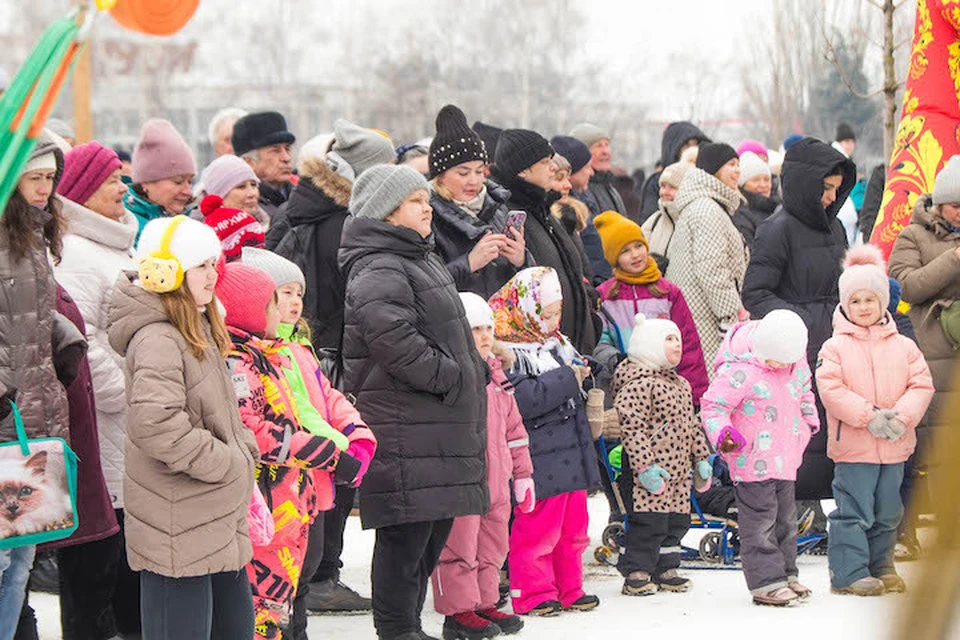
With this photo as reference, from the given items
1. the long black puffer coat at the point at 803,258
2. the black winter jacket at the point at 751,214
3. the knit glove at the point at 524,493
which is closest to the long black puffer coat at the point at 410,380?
the knit glove at the point at 524,493

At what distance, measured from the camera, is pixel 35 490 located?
4590 millimetres

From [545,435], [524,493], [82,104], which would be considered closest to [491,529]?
[524,493]

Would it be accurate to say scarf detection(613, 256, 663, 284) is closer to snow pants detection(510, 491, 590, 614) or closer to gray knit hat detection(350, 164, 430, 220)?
snow pants detection(510, 491, 590, 614)

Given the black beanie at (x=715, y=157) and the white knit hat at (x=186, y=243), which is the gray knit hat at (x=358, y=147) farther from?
the black beanie at (x=715, y=157)

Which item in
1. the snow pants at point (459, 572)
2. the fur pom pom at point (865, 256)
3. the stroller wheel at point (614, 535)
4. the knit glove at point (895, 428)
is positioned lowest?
the stroller wheel at point (614, 535)

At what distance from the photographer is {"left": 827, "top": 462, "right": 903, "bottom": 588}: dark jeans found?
7121mm

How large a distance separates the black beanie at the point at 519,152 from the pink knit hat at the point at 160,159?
5.23ft

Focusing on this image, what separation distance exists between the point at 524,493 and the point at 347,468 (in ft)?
4.62

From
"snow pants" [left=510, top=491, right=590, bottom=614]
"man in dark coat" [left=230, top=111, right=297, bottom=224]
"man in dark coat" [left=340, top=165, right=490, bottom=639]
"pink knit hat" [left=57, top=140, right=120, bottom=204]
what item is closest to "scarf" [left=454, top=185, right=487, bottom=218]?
"man in dark coat" [left=340, top=165, right=490, bottom=639]

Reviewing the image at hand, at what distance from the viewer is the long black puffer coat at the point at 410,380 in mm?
5676

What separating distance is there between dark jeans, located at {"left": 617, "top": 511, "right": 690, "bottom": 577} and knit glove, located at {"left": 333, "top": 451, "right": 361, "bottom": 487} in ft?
7.19

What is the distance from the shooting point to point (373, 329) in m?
5.68

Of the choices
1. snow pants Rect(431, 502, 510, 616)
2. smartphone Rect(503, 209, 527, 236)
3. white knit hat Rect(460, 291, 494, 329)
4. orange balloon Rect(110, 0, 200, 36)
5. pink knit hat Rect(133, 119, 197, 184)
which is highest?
pink knit hat Rect(133, 119, 197, 184)

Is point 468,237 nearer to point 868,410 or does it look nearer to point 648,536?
point 648,536
